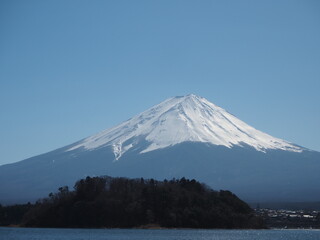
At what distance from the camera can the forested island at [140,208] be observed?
263 ft

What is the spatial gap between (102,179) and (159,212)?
29.6 ft

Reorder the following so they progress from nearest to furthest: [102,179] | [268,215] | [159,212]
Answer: [159,212], [102,179], [268,215]

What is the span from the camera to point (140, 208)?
79500 mm

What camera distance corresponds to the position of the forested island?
3157 inches

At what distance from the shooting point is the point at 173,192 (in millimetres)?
82500

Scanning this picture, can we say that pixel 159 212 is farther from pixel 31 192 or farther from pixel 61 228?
pixel 31 192

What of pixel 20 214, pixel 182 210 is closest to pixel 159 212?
pixel 182 210

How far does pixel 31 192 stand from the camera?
192 meters

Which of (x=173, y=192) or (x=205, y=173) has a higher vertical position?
(x=205, y=173)

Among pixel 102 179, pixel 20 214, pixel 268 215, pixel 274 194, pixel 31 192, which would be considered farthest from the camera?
pixel 31 192

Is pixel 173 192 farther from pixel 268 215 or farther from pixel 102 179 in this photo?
pixel 268 215

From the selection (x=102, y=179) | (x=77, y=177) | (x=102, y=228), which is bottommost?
(x=102, y=228)

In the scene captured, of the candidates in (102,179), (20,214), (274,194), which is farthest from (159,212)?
(274,194)

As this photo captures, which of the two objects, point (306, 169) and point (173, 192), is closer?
point (173, 192)
